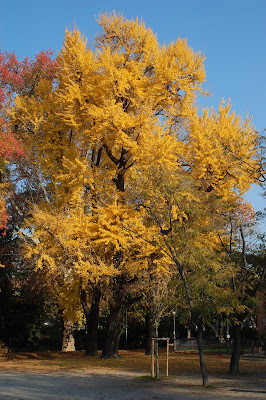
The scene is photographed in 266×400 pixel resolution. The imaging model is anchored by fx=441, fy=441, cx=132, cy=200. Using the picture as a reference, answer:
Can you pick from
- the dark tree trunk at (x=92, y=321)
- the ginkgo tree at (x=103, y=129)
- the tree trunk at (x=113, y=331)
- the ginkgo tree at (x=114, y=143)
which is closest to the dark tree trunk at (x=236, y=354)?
the ginkgo tree at (x=114, y=143)

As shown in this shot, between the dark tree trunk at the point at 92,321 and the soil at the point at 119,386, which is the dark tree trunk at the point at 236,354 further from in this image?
the dark tree trunk at the point at 92,321

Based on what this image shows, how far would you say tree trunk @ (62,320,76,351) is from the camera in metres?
21.7

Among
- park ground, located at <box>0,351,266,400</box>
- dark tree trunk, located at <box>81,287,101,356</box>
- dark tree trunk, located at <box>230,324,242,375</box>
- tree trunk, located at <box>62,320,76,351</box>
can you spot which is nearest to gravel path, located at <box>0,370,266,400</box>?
park ground, located at <box>0,351,266,400</box>

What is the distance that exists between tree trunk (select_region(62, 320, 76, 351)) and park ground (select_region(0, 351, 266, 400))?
6792 mm

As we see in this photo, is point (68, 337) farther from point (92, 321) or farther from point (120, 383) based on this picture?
point (120, 383)

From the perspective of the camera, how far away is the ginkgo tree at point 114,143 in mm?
14336

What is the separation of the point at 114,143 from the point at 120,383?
8.18 metres

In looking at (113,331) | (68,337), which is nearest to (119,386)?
(113,331)

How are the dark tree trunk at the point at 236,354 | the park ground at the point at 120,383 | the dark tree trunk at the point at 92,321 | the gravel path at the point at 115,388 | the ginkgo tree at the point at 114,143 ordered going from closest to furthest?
the gravel path at the point at 115,388 < the park ground at the point at 120,383 < the dark tree trunk at the point at 236,354 < the ginkgo tree at the point at 114,143 < the dark tree trunk at the point at 92,321

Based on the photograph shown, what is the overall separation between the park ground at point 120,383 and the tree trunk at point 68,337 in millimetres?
6792

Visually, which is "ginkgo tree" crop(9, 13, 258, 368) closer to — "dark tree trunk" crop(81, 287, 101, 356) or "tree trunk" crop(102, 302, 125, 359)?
"tree trunk" crop(102, 302, 125, 359)

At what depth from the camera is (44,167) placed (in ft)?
54.2

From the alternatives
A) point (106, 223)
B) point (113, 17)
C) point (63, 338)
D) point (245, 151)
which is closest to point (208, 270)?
point (106, 223)

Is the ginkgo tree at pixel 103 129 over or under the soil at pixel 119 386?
over
